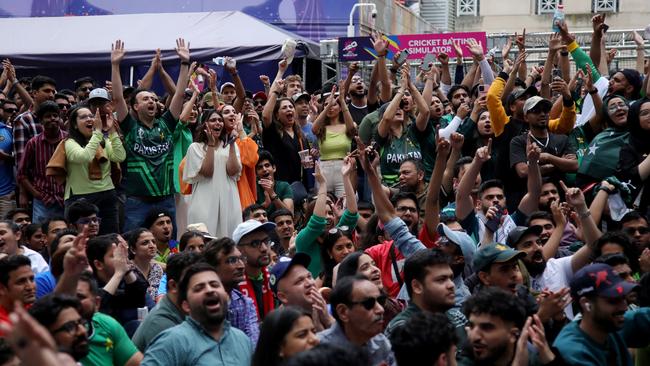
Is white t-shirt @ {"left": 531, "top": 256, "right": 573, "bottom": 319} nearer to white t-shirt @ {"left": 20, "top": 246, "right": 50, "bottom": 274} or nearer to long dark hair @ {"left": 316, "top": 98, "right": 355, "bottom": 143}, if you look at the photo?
white t-shirt @ {"left": 20, "top": 246, "right": 50, "bottom": 274}

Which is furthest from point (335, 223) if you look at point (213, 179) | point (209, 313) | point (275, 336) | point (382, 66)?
point (275, 336)

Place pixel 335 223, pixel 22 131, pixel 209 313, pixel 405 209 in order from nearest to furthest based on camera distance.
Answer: pixel 209 313 < pixel 405 209 < pixel 335 223 < pixel 22 131

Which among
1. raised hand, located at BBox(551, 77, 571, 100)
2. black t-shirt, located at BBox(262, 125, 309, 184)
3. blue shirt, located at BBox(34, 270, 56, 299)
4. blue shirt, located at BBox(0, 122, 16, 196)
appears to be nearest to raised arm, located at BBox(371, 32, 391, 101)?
black t-shirt, located at BBox(262, 125, 309, 184)

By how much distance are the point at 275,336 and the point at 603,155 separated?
17.9ft

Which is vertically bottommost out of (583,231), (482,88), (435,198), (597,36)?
(583,231)

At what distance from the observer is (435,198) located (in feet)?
28.9

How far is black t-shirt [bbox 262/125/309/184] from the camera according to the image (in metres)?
12.8

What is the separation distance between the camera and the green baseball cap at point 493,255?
24.5 feet

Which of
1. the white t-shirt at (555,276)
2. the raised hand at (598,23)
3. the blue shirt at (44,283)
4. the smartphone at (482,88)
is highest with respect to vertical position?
the raised hand at (598,23)

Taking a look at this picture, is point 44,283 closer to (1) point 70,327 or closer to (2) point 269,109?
(1) point 70,327

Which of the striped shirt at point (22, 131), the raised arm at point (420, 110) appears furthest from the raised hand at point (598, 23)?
the striped shirt at point (22, 131)

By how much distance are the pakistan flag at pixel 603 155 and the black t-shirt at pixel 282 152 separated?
3326mm

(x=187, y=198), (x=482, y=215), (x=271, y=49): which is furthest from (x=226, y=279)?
(x=271, y=49)

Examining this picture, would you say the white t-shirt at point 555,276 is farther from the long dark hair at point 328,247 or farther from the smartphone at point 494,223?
the long dark hair at point 328,247
